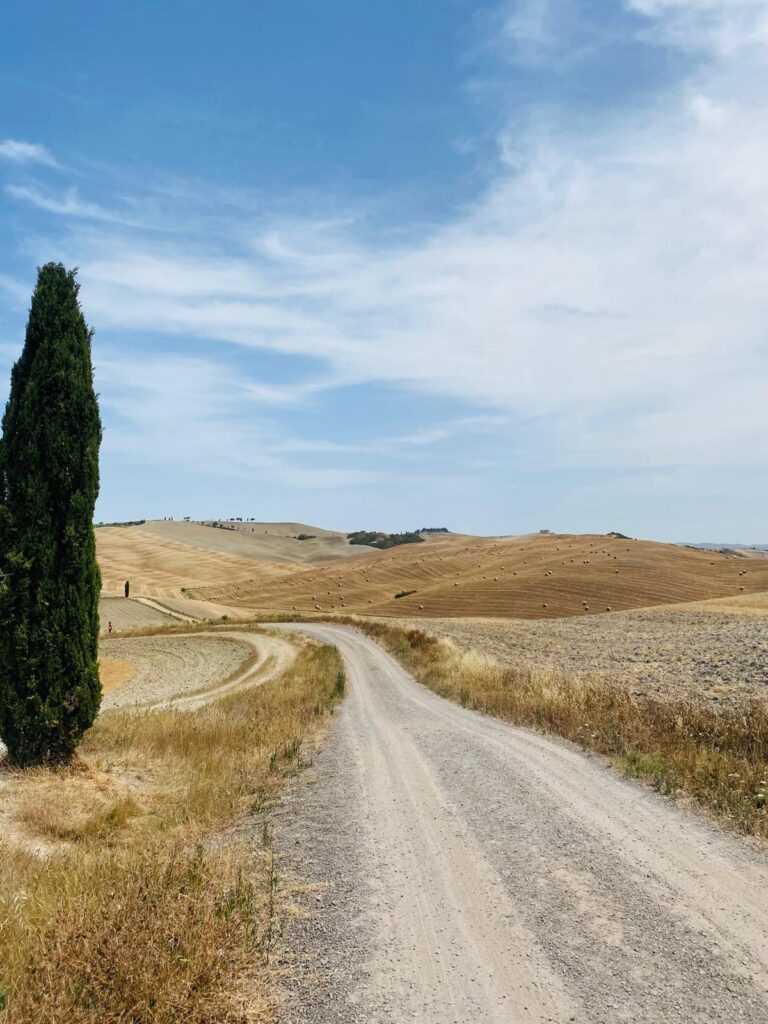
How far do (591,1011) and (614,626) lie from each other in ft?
163

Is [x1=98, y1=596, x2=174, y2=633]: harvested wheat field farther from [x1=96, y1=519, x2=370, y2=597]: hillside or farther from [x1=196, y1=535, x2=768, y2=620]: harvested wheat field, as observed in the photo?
[x1=196, y1=535, x2=768, y2=620]: harvested wheat field

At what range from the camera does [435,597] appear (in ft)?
301

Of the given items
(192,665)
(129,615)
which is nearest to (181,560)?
(129,615)

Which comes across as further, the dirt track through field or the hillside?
the hillside

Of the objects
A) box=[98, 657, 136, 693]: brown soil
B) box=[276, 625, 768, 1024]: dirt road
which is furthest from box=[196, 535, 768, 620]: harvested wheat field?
box=[276, 625, 768, 1024]: dirt road

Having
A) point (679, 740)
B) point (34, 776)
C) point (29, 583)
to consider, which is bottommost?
point (34, 776)

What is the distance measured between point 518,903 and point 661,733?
7.87m

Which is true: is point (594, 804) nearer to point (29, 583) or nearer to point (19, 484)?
point (29, 583)

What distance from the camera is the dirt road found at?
4.95 metres

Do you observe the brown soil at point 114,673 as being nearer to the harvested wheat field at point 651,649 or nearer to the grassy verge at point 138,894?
the harvested wheat field at point 651,649

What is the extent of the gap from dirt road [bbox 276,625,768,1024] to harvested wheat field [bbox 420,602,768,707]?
10773 millimetres

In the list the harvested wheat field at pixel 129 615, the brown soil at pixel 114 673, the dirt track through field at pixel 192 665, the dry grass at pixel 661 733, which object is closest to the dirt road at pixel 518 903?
the dry grass at pixel 661 733

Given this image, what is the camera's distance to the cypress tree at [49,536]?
11.6 meters

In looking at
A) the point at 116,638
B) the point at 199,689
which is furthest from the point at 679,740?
the point at 116,638
